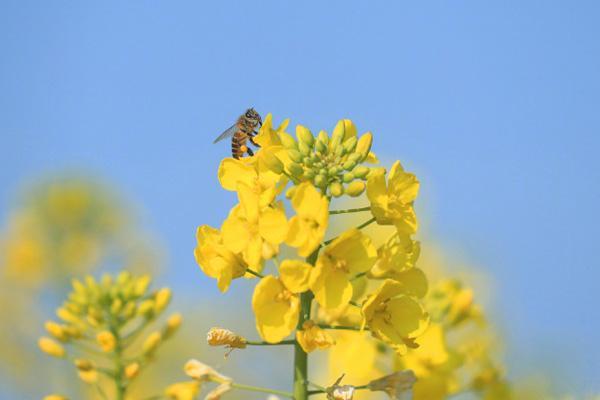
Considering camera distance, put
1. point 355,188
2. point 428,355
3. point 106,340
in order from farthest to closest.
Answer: point 428,355, point 106,340, point 355,188

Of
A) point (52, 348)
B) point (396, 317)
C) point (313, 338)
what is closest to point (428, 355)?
point (396, 317)

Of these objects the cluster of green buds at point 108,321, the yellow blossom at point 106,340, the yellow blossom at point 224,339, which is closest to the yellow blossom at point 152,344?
the cluster of green buds at point 108,321

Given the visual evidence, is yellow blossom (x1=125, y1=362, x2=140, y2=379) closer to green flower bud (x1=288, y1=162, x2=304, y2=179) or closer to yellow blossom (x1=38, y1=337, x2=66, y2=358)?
yellow blossom (x1=38, y1=337, x2=66, y2=358)

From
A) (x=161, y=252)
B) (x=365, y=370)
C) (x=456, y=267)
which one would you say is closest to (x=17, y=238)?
(x=161, y=252)

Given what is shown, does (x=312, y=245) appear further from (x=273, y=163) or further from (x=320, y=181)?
(x=273, y=163)

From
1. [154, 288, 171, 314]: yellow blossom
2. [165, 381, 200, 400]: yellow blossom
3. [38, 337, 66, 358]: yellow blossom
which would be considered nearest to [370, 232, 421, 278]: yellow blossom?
[165, 381, 200, 400]: yellow blossom

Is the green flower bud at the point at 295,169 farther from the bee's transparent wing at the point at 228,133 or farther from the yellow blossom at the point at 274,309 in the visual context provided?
the bee's transparent wing at the point at 228,133

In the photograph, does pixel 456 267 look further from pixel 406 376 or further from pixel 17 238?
pixel 406 376
